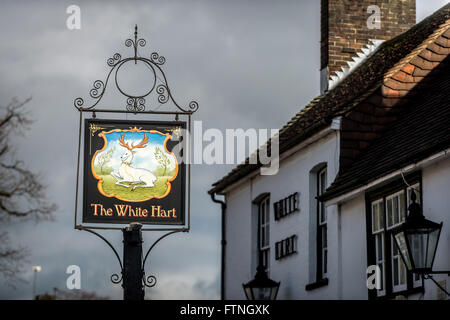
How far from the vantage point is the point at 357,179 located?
1477 cm

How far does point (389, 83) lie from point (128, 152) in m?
6.65

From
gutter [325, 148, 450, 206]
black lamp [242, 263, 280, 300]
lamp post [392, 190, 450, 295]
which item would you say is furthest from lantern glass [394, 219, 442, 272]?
black lamp [242, 263, 280, 300]

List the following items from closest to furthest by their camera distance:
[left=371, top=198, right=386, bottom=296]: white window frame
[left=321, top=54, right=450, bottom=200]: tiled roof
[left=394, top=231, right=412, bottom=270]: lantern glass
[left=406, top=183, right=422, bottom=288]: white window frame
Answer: [left=394, top=231, right=412, bottom=270]: lantern glass → [left=321, top=54, right=450, bottom=200]: tiled roof → [left=406, top=183, right=422, bottom=288]: white window frame → [left=371, top=198, right=386, bottom=296]: white window frame

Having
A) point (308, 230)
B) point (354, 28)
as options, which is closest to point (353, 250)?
point (308, 230)

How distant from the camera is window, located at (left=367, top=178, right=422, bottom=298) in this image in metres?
13.6

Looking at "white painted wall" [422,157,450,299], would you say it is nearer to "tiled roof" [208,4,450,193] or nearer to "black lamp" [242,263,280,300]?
"tiled roof" [208,4,450,193]

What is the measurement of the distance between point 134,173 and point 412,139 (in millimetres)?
4865

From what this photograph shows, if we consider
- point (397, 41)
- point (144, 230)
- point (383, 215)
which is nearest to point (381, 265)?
point (383, 215)

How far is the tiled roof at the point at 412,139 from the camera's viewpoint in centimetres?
1302

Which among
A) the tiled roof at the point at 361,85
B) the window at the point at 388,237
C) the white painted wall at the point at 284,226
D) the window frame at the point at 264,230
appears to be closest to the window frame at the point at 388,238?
the window at the point at 388,237

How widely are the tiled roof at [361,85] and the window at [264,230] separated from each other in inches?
32.3

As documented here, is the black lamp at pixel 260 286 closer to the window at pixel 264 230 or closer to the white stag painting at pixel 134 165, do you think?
the window at pixel 264 230
